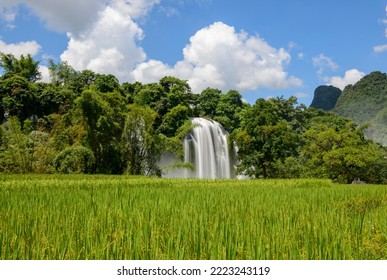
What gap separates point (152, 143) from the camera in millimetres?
25500

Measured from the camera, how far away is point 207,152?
3228 centimetres

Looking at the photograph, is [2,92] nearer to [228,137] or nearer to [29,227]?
[228,137]

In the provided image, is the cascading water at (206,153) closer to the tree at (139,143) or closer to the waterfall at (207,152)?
the waterfall at (207,152)

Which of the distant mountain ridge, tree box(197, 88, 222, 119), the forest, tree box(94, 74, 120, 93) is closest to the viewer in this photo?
the forest

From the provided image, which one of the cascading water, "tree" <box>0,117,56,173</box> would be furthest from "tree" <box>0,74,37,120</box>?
the cascading water

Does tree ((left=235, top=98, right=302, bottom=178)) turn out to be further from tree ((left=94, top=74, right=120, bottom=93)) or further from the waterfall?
tree ((left=94, top=74, right=120, bottom=93))

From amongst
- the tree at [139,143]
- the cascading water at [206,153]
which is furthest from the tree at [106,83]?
the cascading water at [206,153]

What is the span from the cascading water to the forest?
1348 millimetres

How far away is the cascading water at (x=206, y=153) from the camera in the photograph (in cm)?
3180

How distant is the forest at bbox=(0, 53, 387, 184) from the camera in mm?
21438

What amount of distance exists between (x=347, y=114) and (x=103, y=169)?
91.5 meters

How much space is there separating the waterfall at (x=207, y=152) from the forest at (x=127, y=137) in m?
1.35

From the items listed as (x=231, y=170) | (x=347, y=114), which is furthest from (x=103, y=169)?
(x=347, y=114)

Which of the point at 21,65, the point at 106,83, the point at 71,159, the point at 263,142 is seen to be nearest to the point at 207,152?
the point at 263,142
